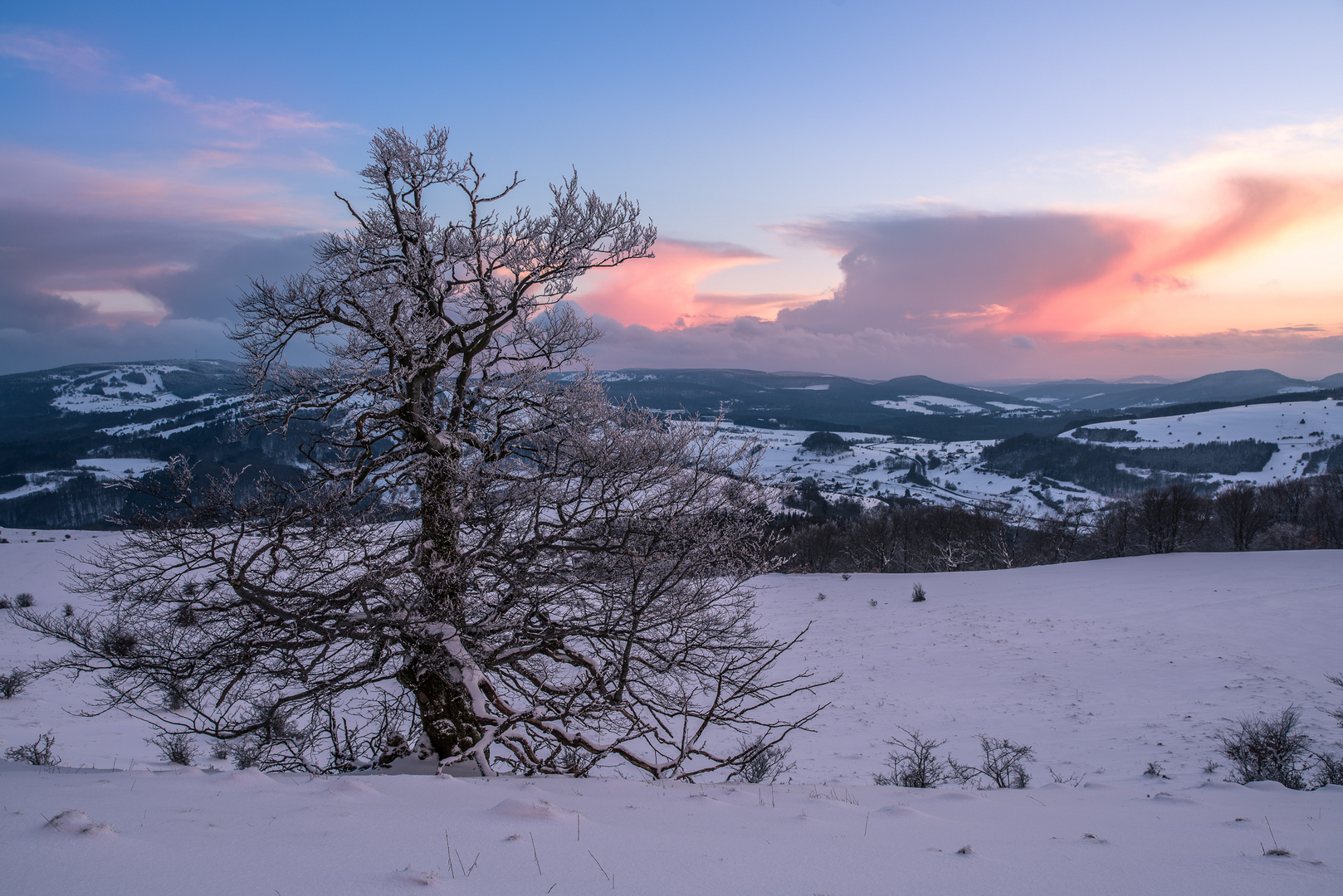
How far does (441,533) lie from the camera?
588cm

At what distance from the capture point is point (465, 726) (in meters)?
6.01

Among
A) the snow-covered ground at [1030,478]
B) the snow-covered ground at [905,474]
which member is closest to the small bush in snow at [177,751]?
the snow-covered ground at [905,474]

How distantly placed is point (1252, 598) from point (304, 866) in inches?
1186

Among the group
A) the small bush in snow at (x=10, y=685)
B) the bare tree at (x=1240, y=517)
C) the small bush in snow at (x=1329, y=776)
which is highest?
the small bush in snow at (x=1329, y=776)

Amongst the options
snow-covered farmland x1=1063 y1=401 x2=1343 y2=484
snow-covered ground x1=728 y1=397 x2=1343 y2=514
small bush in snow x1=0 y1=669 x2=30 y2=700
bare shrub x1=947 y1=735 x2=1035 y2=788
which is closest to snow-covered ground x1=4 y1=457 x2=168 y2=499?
small bush in snow x1=0 y1=669 x2=30 y2=700

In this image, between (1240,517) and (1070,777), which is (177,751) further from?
(1240,517)

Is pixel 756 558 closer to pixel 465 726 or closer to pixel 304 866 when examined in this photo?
pixel 465 726

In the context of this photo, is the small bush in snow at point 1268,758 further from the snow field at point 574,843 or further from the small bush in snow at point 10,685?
the small bush in snow at point 10,685

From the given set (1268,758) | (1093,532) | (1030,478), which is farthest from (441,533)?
(1030,478)

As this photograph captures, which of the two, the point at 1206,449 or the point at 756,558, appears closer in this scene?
the point at 756,558

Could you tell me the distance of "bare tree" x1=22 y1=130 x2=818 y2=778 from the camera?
18.0 feet

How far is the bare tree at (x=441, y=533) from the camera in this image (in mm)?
5480

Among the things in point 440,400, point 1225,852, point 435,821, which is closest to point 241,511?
point 440,400

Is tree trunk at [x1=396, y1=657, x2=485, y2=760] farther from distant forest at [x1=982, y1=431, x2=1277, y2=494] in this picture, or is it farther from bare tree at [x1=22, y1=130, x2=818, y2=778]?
distant forest at [x1=982, y1=431, x2=1277, y2=494]
